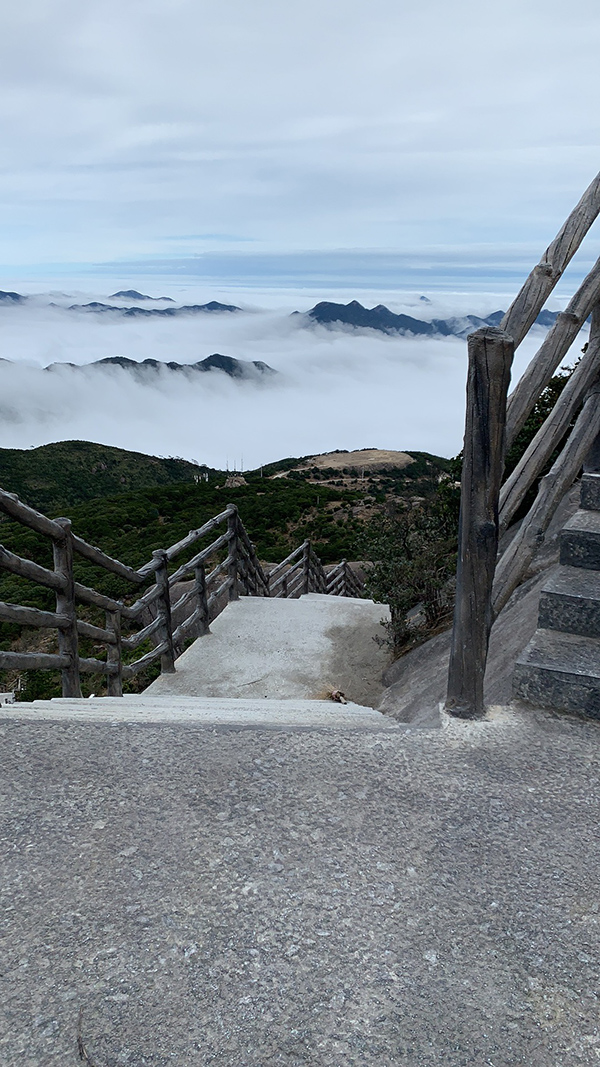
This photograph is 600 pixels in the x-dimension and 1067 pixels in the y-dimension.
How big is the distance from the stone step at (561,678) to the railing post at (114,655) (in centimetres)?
287

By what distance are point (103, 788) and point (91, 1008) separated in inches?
31.2

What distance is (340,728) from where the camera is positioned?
2650mm

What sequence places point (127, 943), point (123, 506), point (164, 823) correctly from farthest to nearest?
point (123, 506)
point (164, 823)
point (127, 943)

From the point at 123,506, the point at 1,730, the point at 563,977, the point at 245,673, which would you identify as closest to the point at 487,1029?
the point at 563,977

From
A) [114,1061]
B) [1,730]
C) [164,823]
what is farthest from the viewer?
[1,730]

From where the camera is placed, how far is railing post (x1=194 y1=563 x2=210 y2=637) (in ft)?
21.0

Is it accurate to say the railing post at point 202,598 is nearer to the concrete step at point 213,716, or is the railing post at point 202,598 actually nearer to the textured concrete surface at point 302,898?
the concrete step at point 213,716

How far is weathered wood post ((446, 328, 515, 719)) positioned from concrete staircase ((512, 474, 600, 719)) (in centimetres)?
22

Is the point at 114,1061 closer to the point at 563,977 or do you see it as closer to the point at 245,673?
the point at 563,977

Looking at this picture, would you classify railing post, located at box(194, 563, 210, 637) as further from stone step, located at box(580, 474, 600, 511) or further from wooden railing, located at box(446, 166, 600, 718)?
wooden railing, located at box(446, 166, 600, 718)

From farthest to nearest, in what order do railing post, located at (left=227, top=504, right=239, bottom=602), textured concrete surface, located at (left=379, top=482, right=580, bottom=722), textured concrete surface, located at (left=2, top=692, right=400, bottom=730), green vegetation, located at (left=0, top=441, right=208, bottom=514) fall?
green vegetation, located at (left=0, top=441, right=208, bottom=514) → railing post, located at (left=227, top=504, right=239, bottom=602) → textured concrete surface, located at (left=379, top=482, right=580, bottom=722) → textured concrete surface, located at (left=2, top=692, right=400, bottom=730)

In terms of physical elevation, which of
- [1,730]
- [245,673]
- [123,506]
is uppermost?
[1,730]

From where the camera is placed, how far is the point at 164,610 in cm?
564

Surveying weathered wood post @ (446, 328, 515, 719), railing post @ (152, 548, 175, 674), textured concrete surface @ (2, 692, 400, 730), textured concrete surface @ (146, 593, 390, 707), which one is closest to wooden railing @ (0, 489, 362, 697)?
railing post @ (152, 548, 175, 674)
